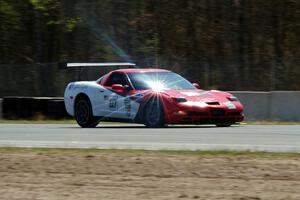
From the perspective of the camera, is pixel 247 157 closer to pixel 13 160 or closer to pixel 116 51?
pixel 13 160

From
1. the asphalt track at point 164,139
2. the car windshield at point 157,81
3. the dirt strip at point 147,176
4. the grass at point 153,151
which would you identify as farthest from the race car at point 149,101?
the dirt strip at point 147,176

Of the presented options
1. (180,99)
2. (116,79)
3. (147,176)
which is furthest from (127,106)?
(147,176)

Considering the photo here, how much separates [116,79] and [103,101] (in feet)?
1.87

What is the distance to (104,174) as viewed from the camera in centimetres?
941

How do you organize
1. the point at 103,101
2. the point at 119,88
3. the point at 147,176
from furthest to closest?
1. the point at 103,101
2. the point at 119,88
3. the point at 147,176

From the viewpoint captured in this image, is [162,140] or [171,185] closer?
[171,185]

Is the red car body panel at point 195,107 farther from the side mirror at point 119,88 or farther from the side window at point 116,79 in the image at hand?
the side window at point 116,79

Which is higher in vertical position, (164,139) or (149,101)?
(149,101)

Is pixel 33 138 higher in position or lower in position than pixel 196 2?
lower

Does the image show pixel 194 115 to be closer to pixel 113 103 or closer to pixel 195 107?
pixel 195 107

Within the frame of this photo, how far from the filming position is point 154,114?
16.4m

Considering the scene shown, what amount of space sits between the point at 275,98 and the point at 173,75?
4433mm

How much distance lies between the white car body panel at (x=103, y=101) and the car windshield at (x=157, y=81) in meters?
0.45

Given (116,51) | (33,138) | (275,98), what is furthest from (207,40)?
(33,138)
